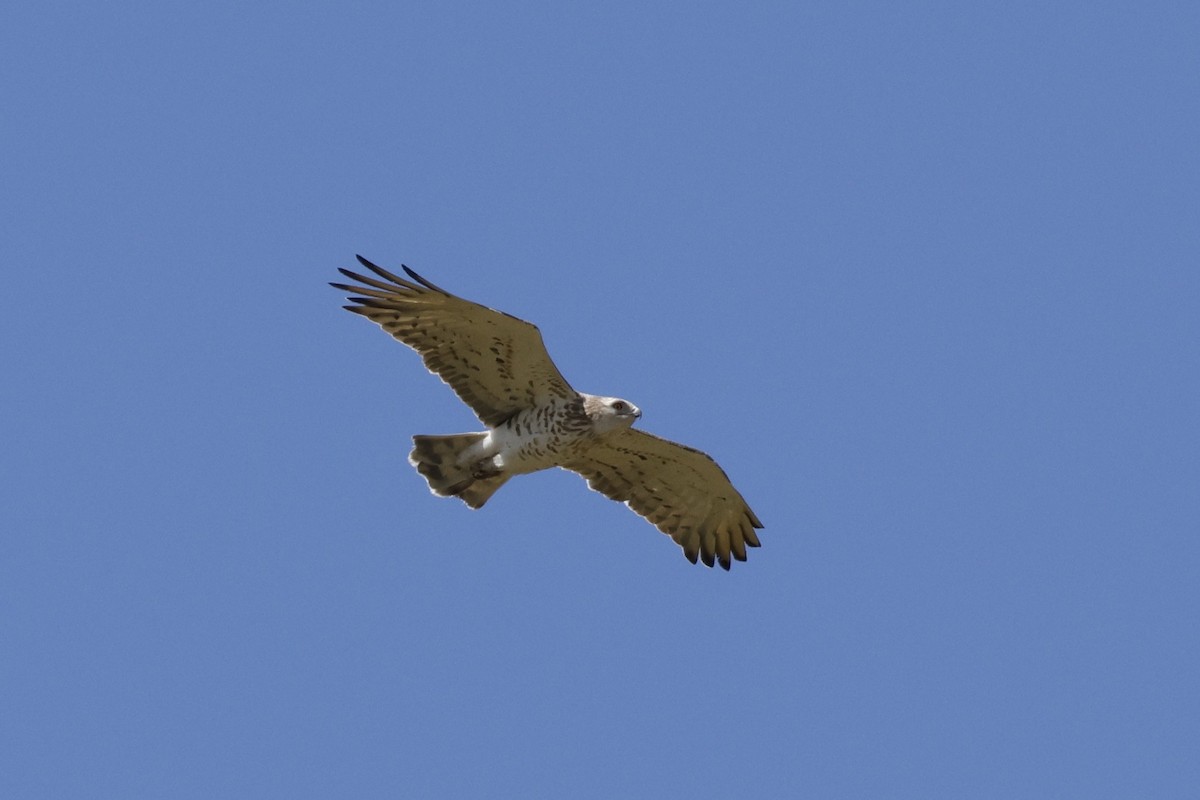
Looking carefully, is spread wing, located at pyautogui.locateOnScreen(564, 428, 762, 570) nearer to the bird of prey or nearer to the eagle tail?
the bird of prey

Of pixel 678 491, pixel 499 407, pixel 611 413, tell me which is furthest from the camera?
pixel 678 491

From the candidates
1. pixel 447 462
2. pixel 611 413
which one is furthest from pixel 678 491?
pixel 447 462

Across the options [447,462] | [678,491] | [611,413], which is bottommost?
[447,462]

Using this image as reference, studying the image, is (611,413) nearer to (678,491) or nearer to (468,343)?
(468,343)

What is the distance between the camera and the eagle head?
15.6 m

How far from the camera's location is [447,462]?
1633 cm

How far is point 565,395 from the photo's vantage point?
15836 millimetres

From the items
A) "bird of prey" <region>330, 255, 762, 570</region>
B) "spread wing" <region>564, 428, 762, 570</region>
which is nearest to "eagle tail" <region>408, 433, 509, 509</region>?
"bird of prey" <region>330, 255, 762, 570</region>

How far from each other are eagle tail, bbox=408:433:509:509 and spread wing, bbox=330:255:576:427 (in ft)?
1.19

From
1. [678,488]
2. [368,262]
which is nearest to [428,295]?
[368,262]

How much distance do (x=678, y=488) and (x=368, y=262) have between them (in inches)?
153

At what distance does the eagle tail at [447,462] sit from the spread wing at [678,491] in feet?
3.66

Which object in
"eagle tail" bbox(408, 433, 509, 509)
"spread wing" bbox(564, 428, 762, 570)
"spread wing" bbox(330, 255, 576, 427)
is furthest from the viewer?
"spread wing" bbox(564, 428, 762, 570)

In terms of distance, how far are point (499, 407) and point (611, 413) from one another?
113 cm
